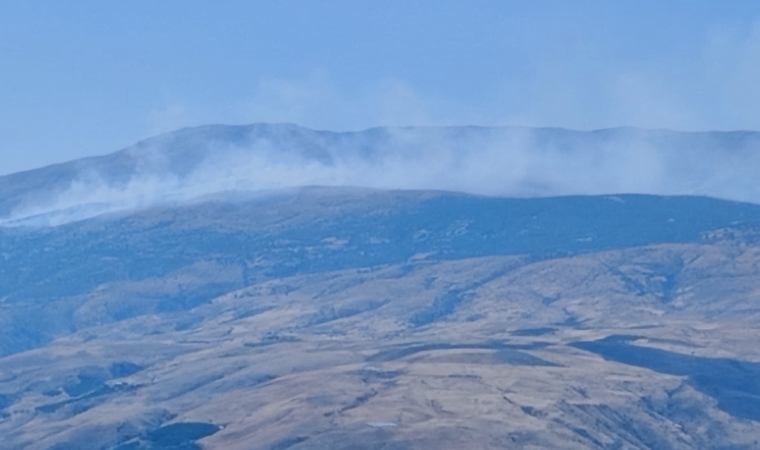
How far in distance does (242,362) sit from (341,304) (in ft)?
177

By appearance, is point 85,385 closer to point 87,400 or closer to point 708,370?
point 87,400

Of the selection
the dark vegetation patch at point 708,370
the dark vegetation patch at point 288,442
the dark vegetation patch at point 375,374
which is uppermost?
the dark vegetation patch at point 375,374

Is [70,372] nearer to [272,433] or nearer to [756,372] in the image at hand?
[272,433]

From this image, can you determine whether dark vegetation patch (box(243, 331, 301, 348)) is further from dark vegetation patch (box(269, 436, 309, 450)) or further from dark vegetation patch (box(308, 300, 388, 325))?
dark vegetation patch (box(269, 436, 309, 450))

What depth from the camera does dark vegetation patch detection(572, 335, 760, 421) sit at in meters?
127

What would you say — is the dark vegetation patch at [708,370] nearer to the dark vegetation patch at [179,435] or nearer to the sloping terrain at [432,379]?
the sloping terrain at [432,379]

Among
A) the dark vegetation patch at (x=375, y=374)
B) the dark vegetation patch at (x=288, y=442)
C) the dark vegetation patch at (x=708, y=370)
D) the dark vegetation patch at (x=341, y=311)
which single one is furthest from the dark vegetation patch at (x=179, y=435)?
the dark vegetation patch at (x=341, y=311)

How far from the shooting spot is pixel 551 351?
14175 cm

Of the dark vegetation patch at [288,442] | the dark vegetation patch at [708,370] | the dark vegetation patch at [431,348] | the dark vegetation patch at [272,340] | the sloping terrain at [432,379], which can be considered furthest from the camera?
the dark vegetation patch at [272,340]

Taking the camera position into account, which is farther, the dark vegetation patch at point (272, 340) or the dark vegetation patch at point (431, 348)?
the dark vegetation patch at point (272, 340)

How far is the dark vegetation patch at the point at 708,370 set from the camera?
416 feet

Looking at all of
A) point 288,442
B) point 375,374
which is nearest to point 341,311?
point 375,374

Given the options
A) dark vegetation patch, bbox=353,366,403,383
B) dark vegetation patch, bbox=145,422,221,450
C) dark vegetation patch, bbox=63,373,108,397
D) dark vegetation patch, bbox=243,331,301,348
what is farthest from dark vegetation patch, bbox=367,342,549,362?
dark vegetation patch, bbox=63,373,108,397

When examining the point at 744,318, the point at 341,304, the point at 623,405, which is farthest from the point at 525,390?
the point at 341,304
